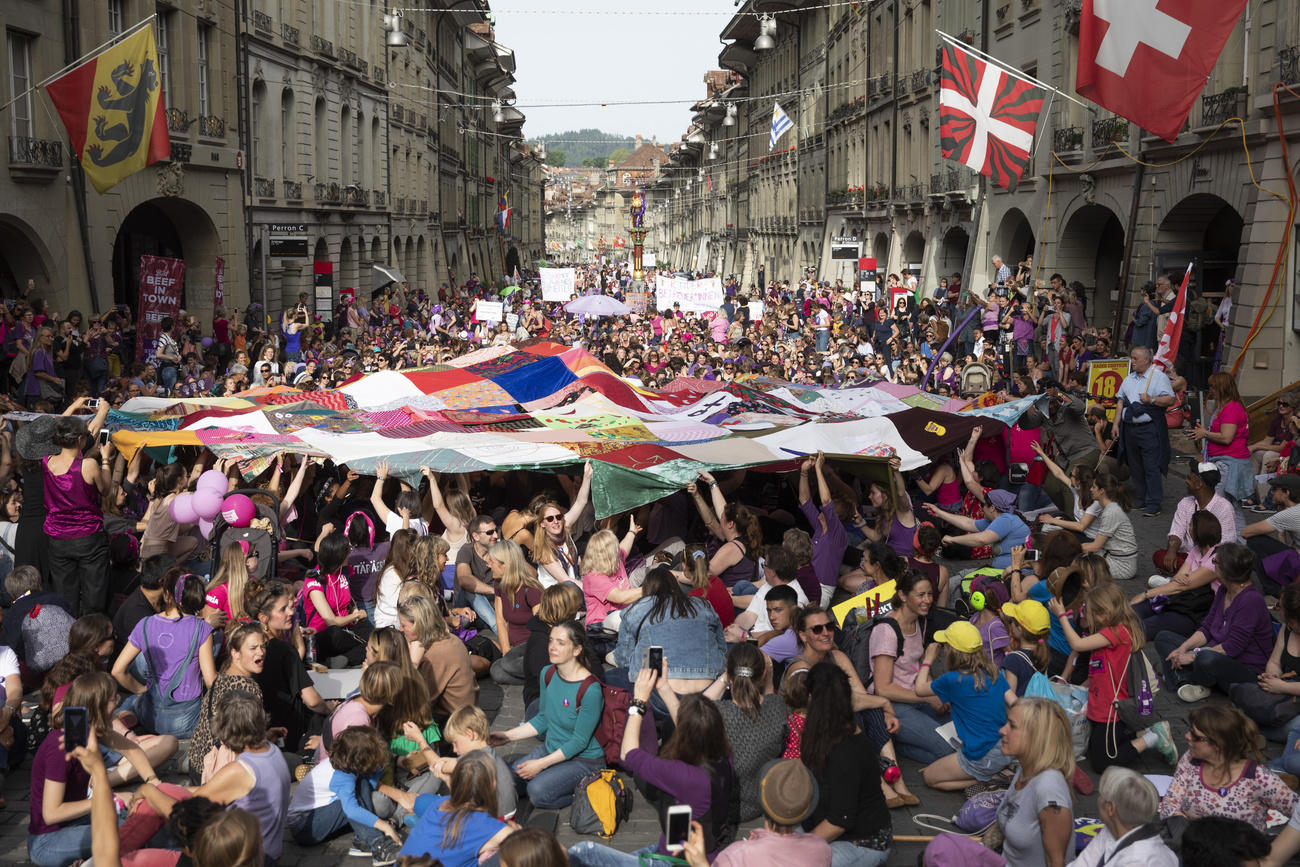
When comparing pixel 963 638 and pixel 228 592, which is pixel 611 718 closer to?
pixel 963 638

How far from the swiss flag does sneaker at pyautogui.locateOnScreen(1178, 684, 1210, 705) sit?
7028 millimetres

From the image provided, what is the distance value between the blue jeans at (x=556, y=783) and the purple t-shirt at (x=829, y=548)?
142 inches

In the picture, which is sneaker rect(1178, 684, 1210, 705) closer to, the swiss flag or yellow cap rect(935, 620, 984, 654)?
yellow cap rect(935, 620, 984, 654)

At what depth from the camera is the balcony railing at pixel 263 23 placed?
1218 inches

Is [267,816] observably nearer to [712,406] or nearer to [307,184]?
[712,406]

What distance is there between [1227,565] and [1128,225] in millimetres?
15368

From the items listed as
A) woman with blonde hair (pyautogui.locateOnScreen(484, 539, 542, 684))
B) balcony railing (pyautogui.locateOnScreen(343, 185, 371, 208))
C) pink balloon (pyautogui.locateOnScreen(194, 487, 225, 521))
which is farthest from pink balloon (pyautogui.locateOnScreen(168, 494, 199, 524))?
balcony railing (pyautogui.locateOnScreen(343, 185, 371, 208))

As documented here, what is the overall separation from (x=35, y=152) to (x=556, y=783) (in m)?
17.7

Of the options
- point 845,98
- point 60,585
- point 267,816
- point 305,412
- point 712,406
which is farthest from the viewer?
point 845,98

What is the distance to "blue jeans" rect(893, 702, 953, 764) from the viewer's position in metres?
8.05

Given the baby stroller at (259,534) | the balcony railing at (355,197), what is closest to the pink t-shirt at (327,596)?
the baby stroller at (259,534)

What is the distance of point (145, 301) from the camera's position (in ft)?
64.3

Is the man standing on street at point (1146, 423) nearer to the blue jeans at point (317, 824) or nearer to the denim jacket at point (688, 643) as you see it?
the denim jacket at point (688, 643)

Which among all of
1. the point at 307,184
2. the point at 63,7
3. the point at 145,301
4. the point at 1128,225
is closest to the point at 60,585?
the point at 145,301
